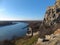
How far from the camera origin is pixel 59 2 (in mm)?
52125

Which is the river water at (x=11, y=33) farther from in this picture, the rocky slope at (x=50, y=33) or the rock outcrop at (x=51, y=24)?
the rocky slope at (x=50, y=33)

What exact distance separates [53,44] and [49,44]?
0.54 metres

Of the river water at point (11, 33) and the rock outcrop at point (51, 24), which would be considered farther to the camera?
the river water at point (11, 33)

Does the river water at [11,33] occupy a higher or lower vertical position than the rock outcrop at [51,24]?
lower

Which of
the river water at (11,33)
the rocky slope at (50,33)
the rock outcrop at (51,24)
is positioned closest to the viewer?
the rocky slope at (50,33)

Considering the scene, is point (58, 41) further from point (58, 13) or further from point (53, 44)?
point (58, 13)

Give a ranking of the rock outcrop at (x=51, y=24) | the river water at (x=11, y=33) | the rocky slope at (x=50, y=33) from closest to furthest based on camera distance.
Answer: the rocky slope at (x=50, y=33)
the rock outcrop at (x=51, y=24)
the river water at (x=11, y=33)

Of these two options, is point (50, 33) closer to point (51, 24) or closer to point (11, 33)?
point (51, 24)

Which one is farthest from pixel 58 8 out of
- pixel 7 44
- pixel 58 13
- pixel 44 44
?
pixel 44 44

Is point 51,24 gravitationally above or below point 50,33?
above

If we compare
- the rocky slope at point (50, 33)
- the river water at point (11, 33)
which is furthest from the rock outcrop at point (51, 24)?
the river water at point (11, 33)

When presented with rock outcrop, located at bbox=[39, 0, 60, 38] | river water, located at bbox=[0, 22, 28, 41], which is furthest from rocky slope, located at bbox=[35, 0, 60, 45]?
river water, located at bbox=[0, 22, 28, 41]

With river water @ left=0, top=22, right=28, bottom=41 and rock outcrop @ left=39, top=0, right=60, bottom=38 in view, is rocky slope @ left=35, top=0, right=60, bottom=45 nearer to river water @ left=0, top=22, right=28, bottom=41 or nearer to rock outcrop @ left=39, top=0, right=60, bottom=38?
rock outcrop @ left=39, top=0, right=60, bottom=38

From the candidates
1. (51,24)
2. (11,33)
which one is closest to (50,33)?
(51,24)
